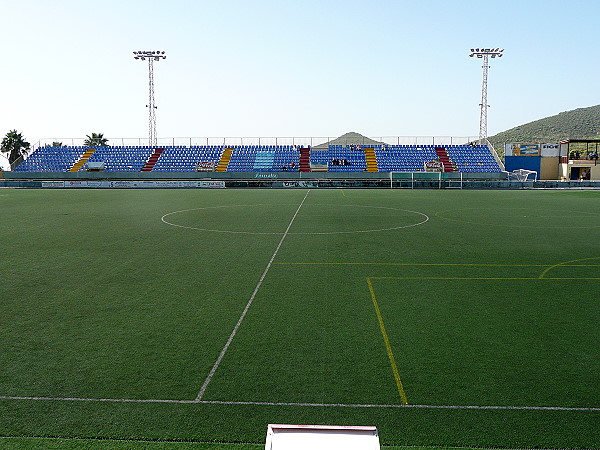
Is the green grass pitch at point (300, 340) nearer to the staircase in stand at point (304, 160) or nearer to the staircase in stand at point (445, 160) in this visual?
the staircase in stand at point (445, 160)

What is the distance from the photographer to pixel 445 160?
235 ft

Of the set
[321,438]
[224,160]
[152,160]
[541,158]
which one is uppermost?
[541,158]

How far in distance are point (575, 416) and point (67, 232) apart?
18.9 meters

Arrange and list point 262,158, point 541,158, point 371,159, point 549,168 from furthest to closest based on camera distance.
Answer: point 262,158 < point 371,159 < point 549,168 < point 541,158

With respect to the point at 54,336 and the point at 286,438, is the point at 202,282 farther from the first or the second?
the point at 286,438

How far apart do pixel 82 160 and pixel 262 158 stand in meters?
26.0

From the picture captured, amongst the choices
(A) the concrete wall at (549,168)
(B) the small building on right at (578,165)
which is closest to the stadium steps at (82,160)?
(A) the concrete wall at (549,168)

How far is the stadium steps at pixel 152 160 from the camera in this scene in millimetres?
71238

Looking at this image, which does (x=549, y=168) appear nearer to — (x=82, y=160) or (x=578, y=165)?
(x=578, y=165)

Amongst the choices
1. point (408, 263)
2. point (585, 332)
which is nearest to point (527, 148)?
point (408, 263)

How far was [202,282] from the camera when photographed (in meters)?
12.0

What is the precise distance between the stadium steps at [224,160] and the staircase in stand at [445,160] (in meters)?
30.6

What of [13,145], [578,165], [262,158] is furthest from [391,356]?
[13,145]

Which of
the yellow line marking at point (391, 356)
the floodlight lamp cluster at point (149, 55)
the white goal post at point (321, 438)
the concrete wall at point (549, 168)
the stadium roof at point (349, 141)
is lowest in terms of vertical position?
the yellow line marking at point (391, 356)
